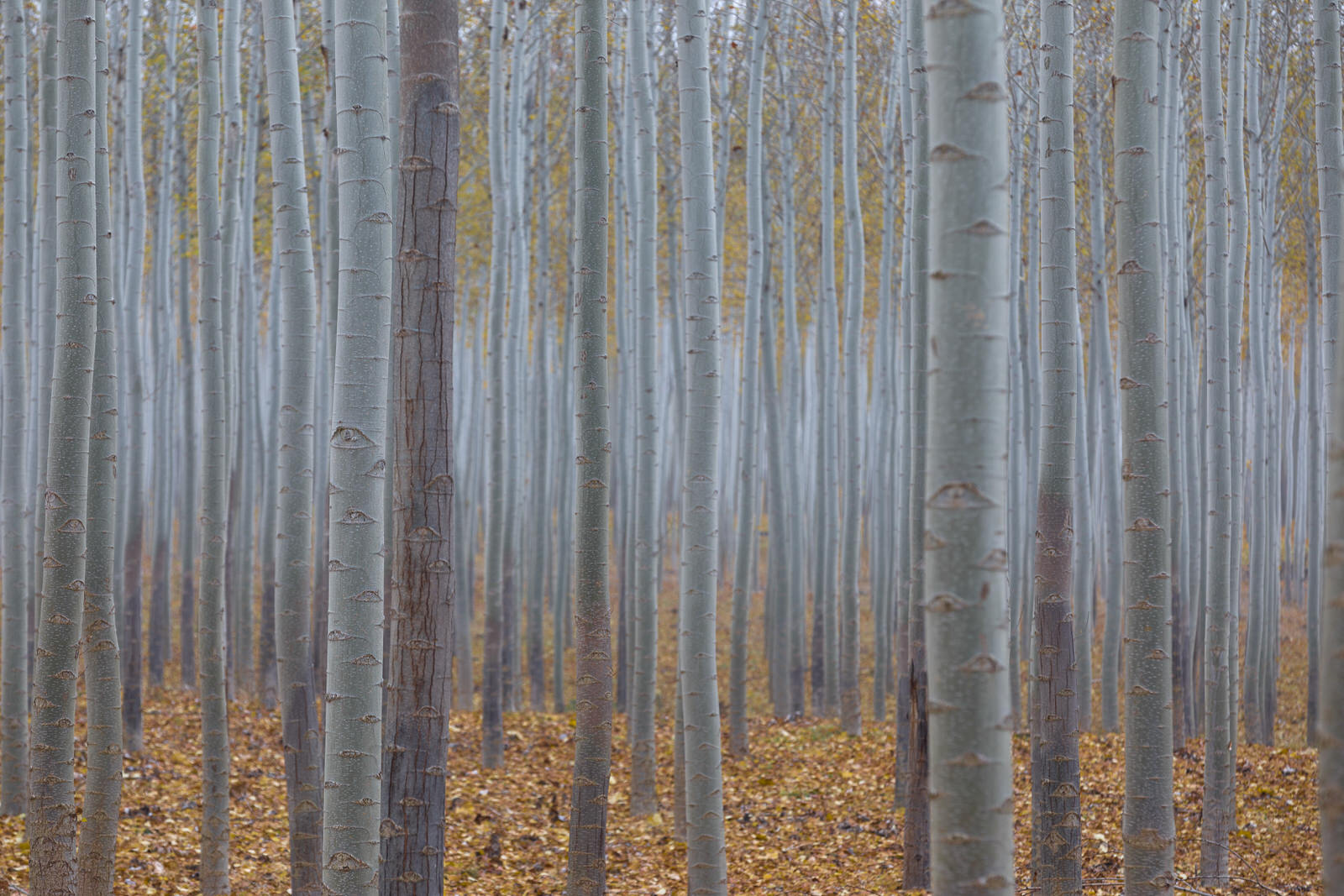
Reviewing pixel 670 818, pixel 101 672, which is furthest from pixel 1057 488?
pixel 670 818

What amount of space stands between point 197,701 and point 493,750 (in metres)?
3.23

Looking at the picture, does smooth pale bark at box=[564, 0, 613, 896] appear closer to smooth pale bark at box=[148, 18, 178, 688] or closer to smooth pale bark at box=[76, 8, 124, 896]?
smooth pale bark at box=[76, 8, 124, 896]

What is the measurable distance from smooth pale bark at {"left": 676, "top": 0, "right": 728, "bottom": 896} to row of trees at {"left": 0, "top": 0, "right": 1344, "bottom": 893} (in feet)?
0.05

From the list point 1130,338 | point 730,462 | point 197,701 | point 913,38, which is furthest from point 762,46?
point 730,462

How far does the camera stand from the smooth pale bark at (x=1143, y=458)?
2754 mm

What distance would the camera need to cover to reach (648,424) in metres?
5.54

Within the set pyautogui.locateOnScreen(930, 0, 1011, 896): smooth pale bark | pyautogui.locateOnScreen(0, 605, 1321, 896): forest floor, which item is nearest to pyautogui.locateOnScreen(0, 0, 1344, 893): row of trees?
pyautogui.locateOnScreen(930, 0, 1011, 896): smooth pale bark

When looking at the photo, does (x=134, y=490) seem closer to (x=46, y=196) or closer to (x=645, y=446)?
(x=46, y=196)

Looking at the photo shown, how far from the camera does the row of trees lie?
1745 mm

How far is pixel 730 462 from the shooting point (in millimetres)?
22953

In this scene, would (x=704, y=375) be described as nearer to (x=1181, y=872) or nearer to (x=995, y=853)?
(x=995, y=853)

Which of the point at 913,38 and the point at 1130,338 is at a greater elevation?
the point at 913,38

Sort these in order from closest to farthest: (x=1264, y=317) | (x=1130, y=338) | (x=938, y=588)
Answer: (x=938, y=588)
(x=1130, y=338)
(x=1264, y=317)

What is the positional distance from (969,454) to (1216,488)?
390cm
